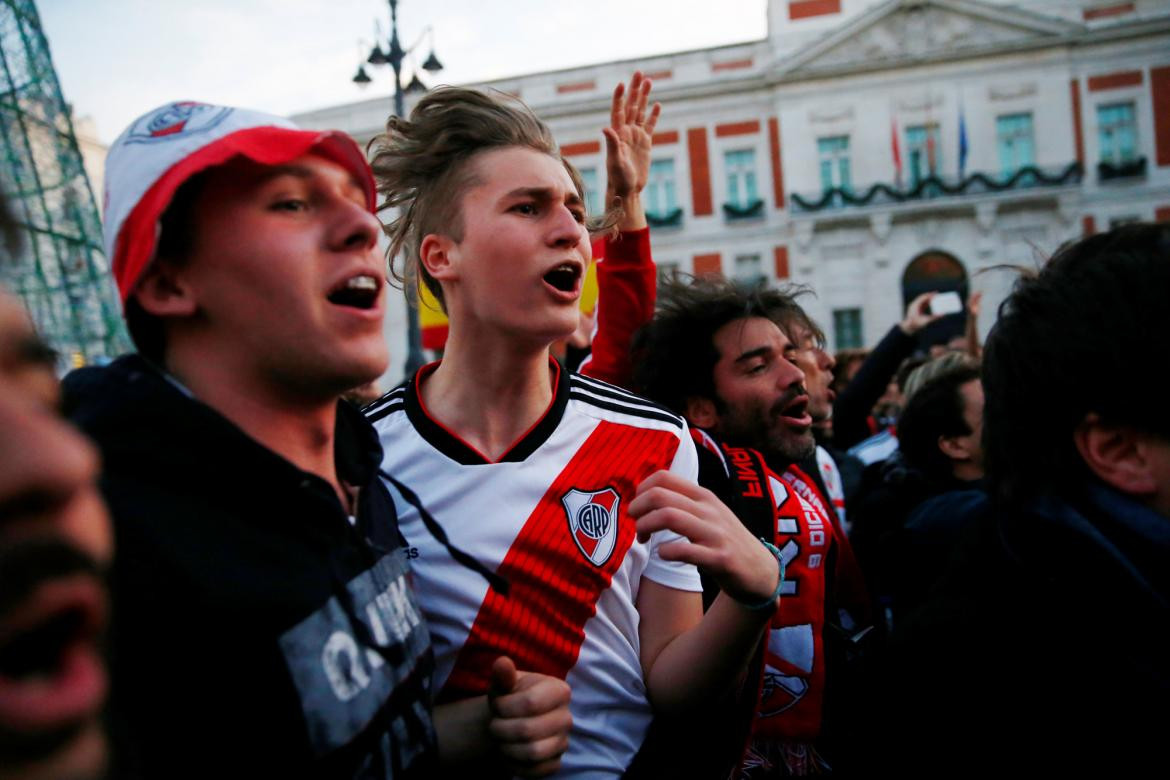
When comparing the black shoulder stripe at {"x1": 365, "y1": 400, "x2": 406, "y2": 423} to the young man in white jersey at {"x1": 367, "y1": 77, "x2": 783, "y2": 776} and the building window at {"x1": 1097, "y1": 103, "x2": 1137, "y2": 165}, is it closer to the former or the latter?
the young man in white jersey at {"x1": 367, "y1": 77, "x2": 783, "y2": 776}

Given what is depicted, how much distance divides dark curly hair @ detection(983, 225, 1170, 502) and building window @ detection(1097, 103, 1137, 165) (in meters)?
27.6

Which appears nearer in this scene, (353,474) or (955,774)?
(955,774)

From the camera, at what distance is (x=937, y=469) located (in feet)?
9.80

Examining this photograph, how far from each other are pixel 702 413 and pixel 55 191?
4831 mm

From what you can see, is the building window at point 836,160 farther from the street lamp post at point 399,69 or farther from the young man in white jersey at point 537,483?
the young man in white jersey at point 537,483

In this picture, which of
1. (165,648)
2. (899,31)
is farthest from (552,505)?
(899,31)

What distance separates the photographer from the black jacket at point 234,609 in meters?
0.87

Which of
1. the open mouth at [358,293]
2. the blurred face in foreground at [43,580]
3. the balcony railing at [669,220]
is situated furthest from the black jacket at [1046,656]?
the balcony railing at [669,220]

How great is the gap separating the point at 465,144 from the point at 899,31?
26.8 meters

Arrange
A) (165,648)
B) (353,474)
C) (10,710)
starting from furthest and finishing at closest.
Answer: (353,474)
(165,648)
(10,710)

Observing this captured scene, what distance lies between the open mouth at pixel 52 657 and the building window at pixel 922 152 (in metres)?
26.8

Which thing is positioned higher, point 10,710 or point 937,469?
point 10,710

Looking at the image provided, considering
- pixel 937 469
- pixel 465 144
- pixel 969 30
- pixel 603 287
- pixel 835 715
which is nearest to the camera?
pixel 465 144

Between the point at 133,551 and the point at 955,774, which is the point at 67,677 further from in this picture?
the point at 955,774
